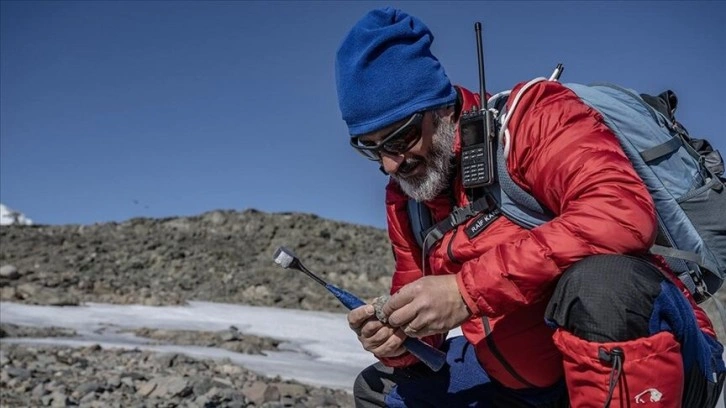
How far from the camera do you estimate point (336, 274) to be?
55.2 ft

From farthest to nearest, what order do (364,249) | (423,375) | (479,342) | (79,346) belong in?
(364,249) < (79,346) < (423,375) < (479,342)

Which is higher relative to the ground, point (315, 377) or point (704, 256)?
point (704, 256)

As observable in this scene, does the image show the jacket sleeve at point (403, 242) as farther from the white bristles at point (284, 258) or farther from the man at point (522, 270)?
the white bristles at point (284, 258)

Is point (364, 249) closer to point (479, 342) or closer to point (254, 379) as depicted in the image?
point (254, 379)

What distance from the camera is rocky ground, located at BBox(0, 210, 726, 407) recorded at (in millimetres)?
4238

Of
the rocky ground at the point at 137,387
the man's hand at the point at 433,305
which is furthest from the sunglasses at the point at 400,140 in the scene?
the rocky ground at the point at 137,387

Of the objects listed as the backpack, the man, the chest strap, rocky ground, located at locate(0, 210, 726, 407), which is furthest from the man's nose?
rocky ground, located at locate(0, 210, 726, 407)

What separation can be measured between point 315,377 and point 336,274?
1105 cm

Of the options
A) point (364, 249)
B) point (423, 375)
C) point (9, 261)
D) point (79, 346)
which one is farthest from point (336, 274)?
point (423, 375)

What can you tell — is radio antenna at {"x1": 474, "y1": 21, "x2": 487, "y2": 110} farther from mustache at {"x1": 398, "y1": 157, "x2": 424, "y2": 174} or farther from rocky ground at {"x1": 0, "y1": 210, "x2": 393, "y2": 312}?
rocky ground at {"x1": 0, "y1": 210, "x2": 393, "y2": 312}

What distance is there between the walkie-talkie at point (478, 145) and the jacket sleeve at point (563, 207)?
61mm

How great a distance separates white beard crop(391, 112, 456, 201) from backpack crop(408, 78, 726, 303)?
157 millimetres

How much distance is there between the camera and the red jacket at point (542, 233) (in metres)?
1.57

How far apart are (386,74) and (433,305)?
0.67 m
